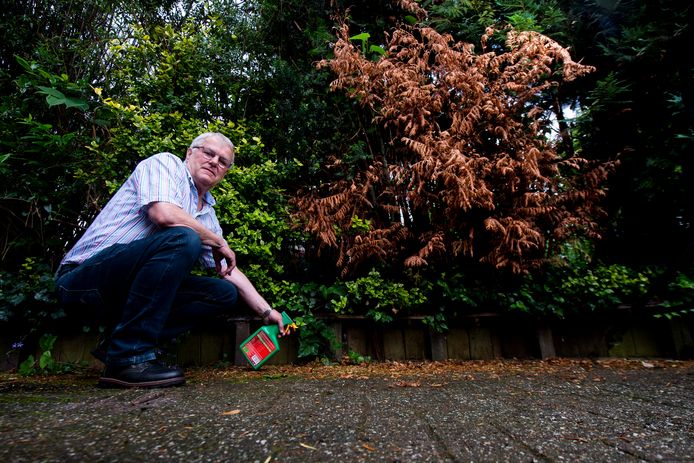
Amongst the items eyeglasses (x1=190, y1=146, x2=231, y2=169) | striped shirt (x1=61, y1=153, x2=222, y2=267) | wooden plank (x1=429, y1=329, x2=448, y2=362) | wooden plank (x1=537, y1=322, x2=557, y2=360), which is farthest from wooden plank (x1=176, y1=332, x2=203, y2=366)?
wooden plank (x1=537, y1=322, x2=557, y2=360)

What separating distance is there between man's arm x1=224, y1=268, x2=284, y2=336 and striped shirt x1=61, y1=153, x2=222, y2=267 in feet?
1.92

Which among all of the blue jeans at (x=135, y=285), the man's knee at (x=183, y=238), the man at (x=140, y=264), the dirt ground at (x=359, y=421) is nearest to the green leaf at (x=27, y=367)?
the dirt ground at (x=359, y=421)

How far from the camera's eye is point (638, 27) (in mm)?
3191

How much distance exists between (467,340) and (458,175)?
4.98 feet

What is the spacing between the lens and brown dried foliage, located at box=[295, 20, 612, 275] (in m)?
2.74

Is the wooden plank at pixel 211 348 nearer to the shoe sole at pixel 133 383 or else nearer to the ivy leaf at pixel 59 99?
the shoe sole at pixel 133 383

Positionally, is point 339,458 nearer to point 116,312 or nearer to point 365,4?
point 116,312

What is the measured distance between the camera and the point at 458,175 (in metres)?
2.65

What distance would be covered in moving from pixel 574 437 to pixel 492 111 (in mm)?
2489

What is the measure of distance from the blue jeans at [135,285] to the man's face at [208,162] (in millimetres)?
444

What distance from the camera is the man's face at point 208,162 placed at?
85.6 inches

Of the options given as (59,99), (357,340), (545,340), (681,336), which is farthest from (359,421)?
(681,336)

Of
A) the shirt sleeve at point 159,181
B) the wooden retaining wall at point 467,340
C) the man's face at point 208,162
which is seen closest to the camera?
the shirt sleeve at point 159,181

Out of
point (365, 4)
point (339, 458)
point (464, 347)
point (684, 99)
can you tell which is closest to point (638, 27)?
point (684, 99)
